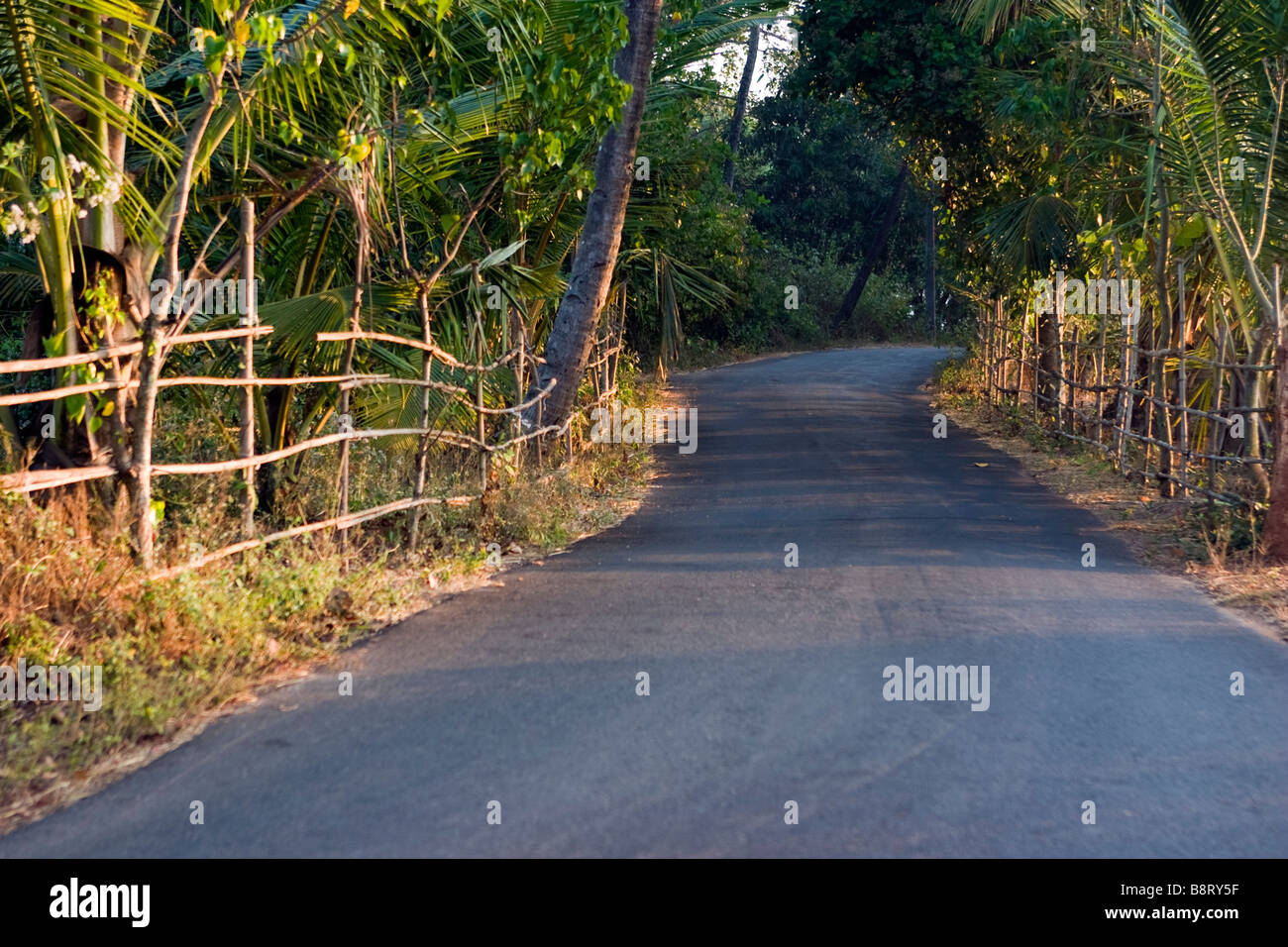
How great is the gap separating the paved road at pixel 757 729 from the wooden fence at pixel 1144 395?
239 centimetres

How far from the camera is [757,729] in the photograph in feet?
17.5

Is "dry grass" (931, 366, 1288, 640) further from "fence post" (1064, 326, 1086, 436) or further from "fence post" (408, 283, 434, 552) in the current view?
"fence post" (408, 283, 434, 552)

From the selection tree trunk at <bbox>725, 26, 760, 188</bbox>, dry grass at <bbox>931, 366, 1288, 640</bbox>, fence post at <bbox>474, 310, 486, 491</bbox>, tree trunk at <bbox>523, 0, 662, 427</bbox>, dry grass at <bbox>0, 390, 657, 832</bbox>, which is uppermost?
tree trunk at <bbox>725, 26, 760, 188</bbox>

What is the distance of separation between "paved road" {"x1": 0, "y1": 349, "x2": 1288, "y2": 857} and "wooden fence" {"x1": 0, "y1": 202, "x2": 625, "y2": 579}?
1105 millimetres

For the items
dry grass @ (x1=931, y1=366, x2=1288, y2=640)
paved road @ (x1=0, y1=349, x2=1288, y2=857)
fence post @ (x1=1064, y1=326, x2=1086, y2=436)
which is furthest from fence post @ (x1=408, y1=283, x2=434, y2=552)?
fence post @ (x1=1064, y1=326, x2=1086, y2=436)

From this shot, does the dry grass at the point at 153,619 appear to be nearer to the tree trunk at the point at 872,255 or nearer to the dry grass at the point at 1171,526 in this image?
the dry grass at the point at 1171,526

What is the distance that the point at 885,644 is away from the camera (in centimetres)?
670

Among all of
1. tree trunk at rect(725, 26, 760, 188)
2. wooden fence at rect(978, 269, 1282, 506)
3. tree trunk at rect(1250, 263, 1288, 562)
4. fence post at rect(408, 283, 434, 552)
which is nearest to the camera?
tree trunk at rect(1250, 263, 1288, 562)

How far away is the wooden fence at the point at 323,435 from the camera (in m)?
6.17

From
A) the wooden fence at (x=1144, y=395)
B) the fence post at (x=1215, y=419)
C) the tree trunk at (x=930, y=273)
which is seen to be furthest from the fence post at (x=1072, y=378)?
the tree trunk at (x=930, y=273)

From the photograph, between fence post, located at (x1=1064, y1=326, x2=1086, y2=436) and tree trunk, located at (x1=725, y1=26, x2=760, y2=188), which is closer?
fence post, located at (x1=1064, y1=326, x2=1086, y2=436)

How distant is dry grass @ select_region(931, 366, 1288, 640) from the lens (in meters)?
8.23

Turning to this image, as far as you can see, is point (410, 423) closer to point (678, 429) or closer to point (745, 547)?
point (745, 547)
